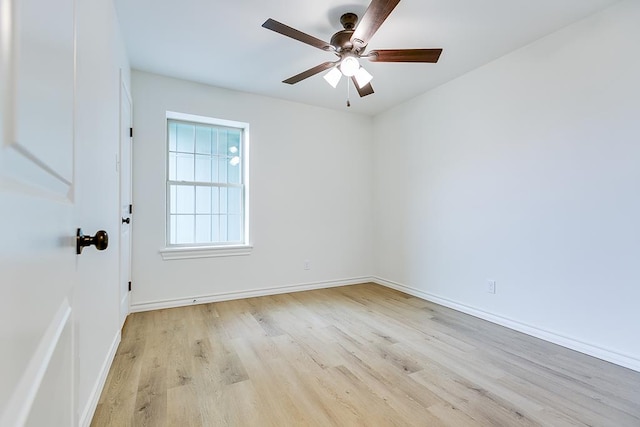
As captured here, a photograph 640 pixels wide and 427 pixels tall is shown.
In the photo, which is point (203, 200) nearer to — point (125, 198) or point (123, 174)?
point (125, 198)

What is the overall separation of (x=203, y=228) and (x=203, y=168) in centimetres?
73

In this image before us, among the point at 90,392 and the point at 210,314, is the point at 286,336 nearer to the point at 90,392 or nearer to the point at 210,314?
the point at 210,314

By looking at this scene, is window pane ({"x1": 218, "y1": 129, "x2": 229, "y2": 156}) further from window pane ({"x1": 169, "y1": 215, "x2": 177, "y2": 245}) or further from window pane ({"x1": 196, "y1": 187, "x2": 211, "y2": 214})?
window pane ({"x1": 169, "y1": 215, "x2": 177, "y2": 245})

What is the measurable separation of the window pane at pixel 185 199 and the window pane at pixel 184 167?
0.11 metres

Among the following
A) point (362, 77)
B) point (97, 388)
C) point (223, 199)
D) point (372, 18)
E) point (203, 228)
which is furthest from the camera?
point (223, 199)

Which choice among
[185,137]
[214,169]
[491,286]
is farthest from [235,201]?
[491,286]

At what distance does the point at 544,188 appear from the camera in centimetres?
254

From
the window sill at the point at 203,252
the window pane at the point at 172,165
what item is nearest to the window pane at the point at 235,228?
the window sill at the point at 203,252

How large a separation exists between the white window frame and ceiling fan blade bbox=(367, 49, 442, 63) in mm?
1973

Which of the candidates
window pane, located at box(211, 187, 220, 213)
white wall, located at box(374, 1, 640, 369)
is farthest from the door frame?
white wall, located at box(374, 1, 640, 369)

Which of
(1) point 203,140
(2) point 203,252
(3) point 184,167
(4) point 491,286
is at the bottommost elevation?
(4) point 491,286

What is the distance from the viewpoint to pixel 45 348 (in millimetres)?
453

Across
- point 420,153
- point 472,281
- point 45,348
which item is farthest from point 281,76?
point 45,348

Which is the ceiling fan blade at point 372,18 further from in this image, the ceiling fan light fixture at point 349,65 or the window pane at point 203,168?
the window pane at point 203,168
